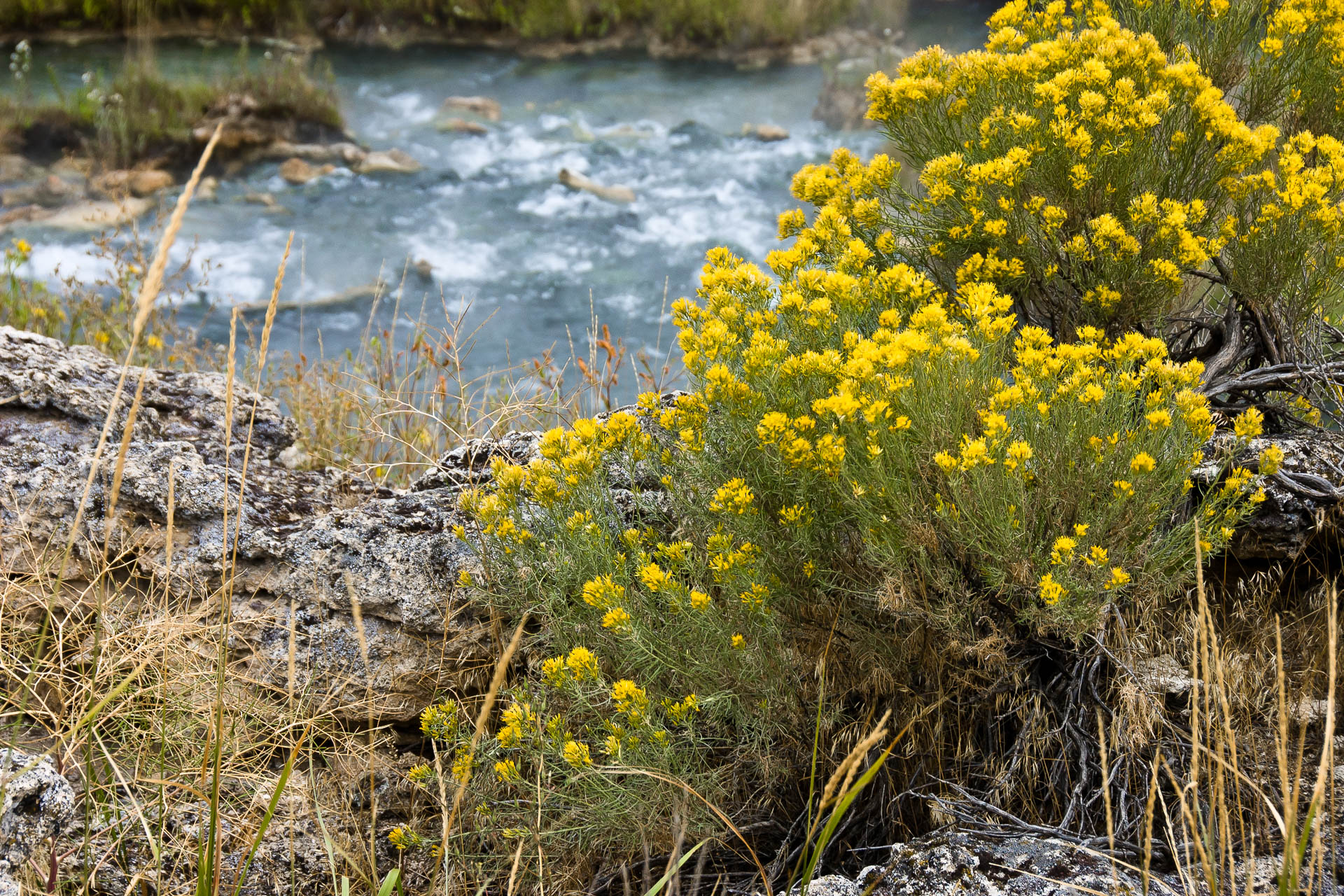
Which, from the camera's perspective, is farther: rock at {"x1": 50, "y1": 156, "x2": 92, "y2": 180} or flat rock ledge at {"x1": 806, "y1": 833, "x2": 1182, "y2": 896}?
rock at {"x1": 50, "y1": 156, "x2": 92, "y2": 180}

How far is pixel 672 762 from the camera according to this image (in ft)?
6.45

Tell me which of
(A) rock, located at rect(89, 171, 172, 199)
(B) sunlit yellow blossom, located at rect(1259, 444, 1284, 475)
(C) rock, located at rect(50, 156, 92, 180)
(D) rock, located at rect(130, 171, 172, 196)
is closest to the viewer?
(B) sunlit yellow blossom, located at rect(1259, 444, 1284, 475)

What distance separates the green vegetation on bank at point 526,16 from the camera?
12117 mm

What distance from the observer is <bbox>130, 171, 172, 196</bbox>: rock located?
8969 mm

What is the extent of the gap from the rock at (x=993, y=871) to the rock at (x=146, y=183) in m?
9.48

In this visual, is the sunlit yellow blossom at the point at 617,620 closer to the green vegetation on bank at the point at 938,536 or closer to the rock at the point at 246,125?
the green vegetation on bank at the point at 938,536

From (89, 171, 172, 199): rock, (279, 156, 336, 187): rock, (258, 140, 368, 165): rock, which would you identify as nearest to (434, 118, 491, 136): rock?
(258, 140, 368, 165): rock

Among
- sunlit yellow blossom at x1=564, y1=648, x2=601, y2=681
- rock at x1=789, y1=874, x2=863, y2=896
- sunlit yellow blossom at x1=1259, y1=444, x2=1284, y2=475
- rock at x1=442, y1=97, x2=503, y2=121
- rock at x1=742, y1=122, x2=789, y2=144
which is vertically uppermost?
rock at x1=442, y1=97, x2=503, y2=121

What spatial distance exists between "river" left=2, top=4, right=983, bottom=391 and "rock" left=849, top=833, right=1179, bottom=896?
191 inches

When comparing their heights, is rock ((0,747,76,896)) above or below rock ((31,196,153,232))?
below

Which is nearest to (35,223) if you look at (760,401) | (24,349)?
(24,349)

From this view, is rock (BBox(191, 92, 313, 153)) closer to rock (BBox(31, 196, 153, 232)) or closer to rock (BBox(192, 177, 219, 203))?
rock (BBox(192, 177, 219, 203))

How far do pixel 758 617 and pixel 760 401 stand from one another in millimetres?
478

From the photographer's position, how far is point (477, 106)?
10852 mm
